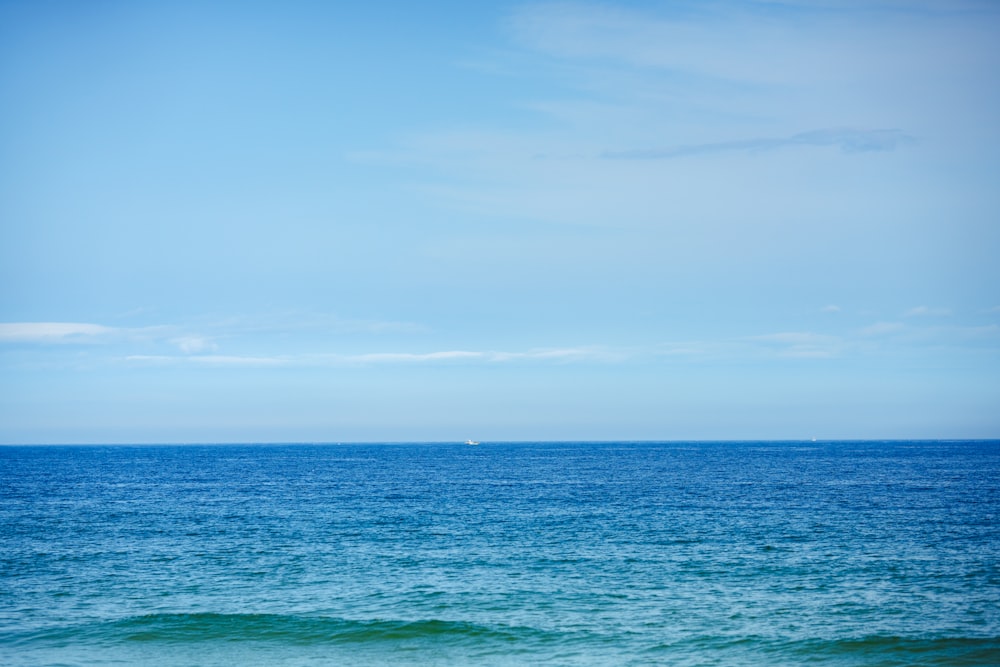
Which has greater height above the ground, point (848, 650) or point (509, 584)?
point (509, 584)

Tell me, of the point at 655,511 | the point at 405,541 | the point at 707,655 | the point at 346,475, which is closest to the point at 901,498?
the point at 655,511

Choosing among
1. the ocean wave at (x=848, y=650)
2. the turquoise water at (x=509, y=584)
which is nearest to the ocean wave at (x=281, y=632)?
the turquoise water at (x=509, y=584)

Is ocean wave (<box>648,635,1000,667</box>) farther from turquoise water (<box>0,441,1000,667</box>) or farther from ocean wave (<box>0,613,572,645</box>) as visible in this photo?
ocean wave (<box>0,613,572,645</box>)

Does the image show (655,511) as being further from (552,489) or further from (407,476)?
(407,476)

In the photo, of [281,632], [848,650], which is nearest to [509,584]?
[281,632]

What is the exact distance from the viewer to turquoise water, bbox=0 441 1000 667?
93.8 feet

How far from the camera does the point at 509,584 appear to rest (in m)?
36.9

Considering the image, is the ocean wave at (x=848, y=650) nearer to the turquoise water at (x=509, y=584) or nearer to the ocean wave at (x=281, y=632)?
the turquoise water at (x=509, y=584)

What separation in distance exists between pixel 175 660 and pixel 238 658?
2012mm

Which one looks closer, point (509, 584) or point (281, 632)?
point (281, 632)

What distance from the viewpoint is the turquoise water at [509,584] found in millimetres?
28594

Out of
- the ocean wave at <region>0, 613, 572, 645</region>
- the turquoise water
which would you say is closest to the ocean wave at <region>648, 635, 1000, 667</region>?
the turquoise water

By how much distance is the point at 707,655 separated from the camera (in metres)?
27.3

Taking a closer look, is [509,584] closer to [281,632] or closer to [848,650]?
[281,632]
